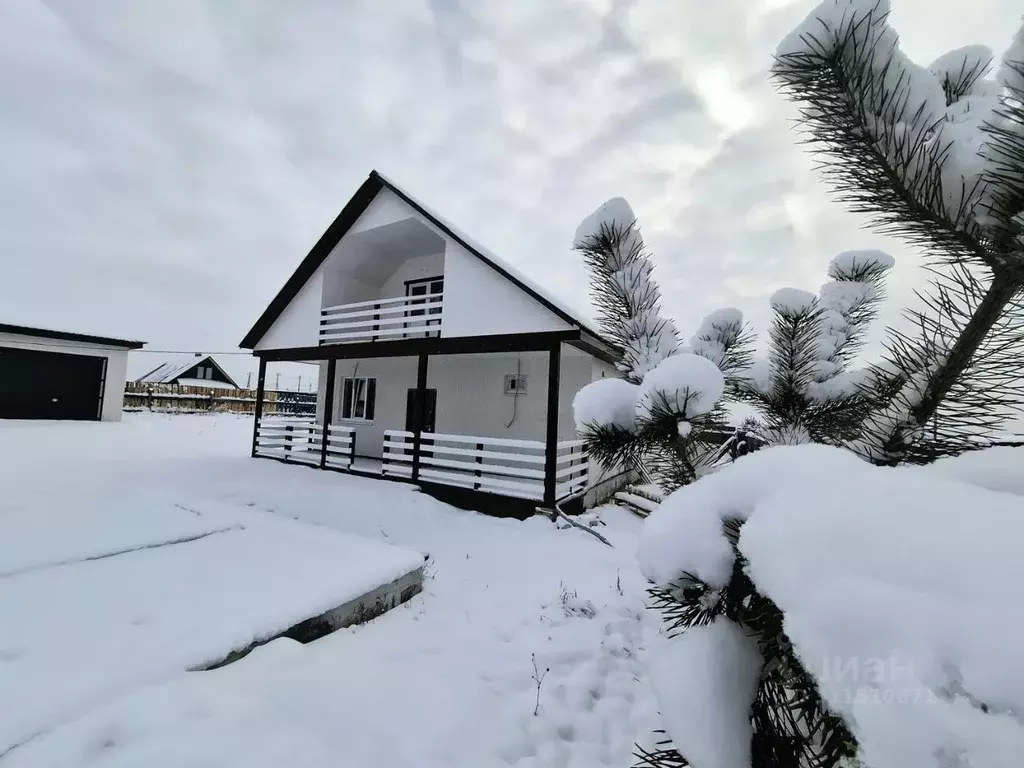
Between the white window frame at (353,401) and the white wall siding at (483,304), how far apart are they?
203 inches

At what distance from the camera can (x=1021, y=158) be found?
0.81 m

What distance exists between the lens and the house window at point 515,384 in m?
10.8

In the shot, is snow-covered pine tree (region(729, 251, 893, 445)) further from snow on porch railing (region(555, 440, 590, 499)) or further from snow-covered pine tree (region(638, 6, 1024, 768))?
snow on porch railing (region(555, 440, 590, 499))

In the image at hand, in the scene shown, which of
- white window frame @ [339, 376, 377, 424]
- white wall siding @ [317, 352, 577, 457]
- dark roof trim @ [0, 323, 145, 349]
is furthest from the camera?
dark roof trim @ [0, 323, 145, 349]

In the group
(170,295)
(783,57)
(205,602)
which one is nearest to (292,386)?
(170,295)

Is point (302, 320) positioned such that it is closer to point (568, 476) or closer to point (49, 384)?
point (568, 476)

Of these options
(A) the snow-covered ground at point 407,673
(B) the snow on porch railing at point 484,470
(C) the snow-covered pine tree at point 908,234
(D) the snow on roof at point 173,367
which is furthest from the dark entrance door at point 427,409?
(D) the snow on roof at point 173,367

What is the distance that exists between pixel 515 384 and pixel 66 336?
1878cm

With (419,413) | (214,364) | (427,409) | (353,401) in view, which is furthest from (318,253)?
(214,364)

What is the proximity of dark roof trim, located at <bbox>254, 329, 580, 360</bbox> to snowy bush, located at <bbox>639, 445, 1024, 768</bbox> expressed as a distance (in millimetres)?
6831

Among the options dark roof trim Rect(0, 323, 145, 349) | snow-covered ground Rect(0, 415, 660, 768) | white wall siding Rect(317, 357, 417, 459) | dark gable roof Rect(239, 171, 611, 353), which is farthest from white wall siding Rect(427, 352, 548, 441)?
dark roof trim Rect(0, 323, 145, 349)

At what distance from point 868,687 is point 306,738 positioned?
280 centimetres

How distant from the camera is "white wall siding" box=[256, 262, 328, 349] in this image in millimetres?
11070

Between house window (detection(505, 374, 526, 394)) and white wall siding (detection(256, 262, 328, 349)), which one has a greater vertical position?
white wall siding (detection(256, 262, 328, 349))
